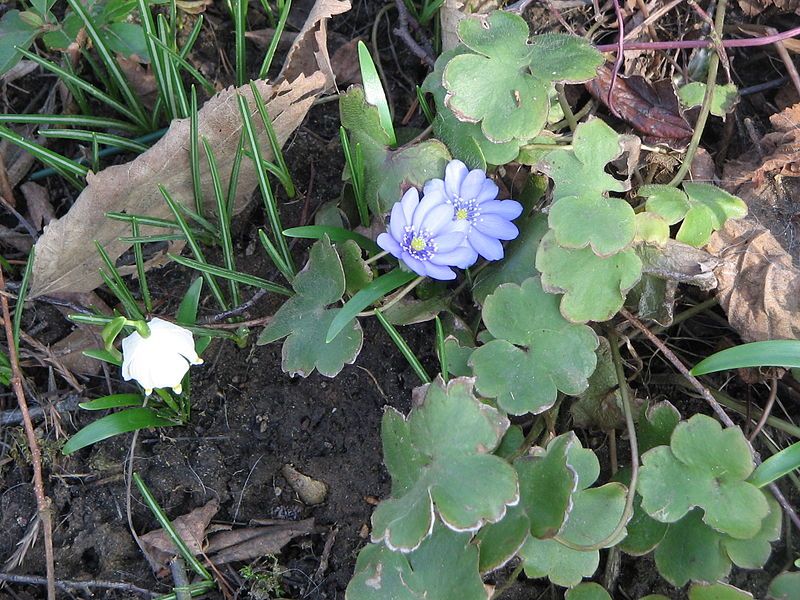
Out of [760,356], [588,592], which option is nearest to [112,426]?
[588,592]

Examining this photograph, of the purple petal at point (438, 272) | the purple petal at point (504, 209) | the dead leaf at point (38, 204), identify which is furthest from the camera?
the dead leaf at point (38, 204)

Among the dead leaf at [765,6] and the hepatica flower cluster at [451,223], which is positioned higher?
the dead leaf at [765,6]

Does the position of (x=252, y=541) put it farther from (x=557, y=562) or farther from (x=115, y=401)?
(x=557, y=562)

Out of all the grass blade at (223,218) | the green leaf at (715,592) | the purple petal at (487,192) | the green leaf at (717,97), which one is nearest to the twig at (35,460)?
the grass blade at (223,218)

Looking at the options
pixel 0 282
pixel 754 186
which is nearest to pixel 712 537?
pixel 754 186

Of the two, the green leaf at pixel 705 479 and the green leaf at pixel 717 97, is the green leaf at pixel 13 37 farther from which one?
the green leaf at pixel 705 479

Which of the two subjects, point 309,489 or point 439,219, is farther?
point 309,489

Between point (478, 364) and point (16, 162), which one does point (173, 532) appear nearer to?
point (478, 364)
